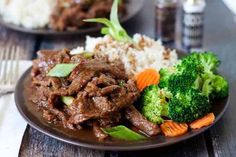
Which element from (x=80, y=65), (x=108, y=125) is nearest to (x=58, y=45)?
(x=80, y=65)

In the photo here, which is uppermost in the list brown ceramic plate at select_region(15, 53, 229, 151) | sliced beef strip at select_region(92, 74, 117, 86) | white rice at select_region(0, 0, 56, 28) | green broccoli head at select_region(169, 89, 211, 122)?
white rice at select_region(0, 0, 56, 28)

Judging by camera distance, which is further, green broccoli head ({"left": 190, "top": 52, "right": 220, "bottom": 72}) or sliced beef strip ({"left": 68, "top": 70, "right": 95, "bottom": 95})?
green broccoli head ({"left": 190, "top": 52, "right": 220, "bottom": 72})

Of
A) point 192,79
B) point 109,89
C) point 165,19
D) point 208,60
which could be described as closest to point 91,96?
point 109,89

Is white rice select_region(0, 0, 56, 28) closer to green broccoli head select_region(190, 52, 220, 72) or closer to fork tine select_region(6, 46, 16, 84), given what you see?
fork tine select_region(6, 46, 16, 84)

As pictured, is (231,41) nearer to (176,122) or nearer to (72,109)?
(176,122)

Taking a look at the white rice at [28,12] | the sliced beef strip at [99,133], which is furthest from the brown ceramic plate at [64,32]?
the sliced beef strip at [99,133]

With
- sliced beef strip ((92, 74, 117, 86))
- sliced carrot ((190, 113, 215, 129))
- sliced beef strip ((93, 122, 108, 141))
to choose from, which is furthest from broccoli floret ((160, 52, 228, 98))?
sliced beef strip ((93, 122, 108, 141))

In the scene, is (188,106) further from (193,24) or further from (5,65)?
(5,65)
